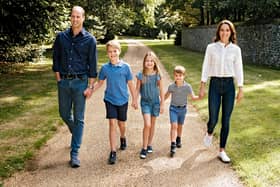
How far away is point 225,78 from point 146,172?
66.7 inches

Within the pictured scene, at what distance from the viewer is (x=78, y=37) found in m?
5.20

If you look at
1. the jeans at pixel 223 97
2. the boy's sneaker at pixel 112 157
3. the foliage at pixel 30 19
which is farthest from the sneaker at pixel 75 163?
the foliage at pixel 30 19

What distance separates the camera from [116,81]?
18.0ft

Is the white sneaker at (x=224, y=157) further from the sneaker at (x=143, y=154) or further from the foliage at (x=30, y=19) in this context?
the foliage at (x=30, y=19)

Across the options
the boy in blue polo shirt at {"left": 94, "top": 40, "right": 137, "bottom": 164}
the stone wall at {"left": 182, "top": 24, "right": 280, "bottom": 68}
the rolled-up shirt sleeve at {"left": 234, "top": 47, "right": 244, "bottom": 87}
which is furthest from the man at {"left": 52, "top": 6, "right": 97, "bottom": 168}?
the stone wall at {"left": 182, "top": 24, "right": 280, "bottom": 68}

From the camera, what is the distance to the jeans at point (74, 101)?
5.26m

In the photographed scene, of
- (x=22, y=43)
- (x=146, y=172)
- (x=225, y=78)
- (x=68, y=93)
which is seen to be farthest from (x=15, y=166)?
(x=22, y=43)

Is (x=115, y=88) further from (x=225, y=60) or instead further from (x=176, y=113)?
(x=225, y=60)

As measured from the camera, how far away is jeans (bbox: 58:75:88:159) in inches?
207

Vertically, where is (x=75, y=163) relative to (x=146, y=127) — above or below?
below

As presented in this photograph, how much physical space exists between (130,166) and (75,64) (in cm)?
158

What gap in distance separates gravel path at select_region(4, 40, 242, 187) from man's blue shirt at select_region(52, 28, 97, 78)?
4.24 ft

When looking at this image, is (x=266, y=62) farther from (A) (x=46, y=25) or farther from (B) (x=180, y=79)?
(B) (x=180, y=79)

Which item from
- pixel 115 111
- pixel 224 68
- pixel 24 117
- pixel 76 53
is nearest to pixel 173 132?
pixel 115 111
